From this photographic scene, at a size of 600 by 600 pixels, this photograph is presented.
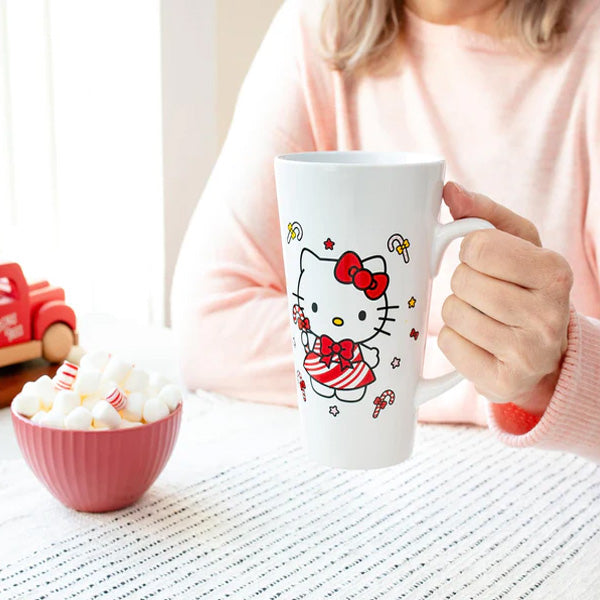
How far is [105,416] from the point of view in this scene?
670 millimetres

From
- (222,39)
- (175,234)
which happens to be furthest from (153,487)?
(222,39)

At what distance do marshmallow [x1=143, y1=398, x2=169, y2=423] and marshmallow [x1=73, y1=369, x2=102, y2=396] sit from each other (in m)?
0.05

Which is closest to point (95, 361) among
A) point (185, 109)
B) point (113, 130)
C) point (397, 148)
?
point (397, 148)

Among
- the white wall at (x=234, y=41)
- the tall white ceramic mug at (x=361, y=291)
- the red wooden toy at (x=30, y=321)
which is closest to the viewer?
the tall white ceramic mug at (x=361, y=291)

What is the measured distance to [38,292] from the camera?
1.03 meters

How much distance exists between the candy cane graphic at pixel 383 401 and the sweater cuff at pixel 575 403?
208 millimetres

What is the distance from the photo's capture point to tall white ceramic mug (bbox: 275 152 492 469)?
0.51 m

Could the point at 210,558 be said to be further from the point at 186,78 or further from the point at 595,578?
the point at 186,78

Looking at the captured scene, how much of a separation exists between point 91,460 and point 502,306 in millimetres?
350

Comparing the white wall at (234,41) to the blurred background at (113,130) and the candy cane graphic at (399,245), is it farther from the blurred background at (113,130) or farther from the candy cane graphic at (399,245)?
the candy cane graphic at (399,245)

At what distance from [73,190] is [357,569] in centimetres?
118

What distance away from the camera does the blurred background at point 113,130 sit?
1.48 metres

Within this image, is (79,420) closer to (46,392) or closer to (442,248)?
(46,392)

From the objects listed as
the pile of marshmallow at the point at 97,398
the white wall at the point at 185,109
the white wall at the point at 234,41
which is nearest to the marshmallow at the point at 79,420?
the pile of marshmallow at the point at 97,398
